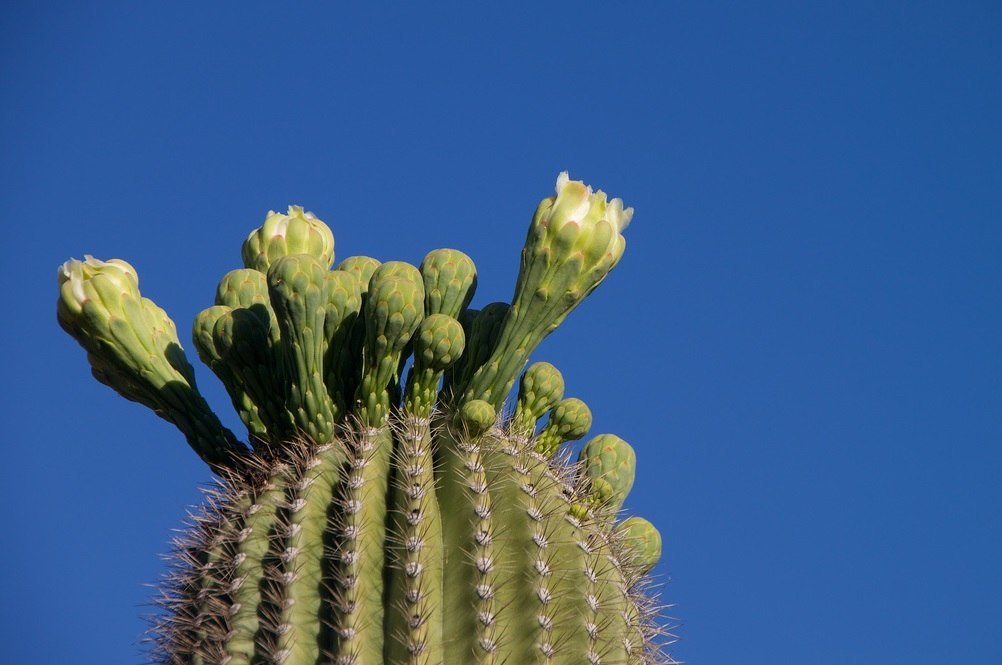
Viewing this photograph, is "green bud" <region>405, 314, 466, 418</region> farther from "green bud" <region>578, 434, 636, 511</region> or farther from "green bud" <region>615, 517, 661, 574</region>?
"green bud" <region>615, 517, 661, 574</region>

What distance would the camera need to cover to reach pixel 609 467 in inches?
201

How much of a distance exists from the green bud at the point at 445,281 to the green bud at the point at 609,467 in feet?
2.63

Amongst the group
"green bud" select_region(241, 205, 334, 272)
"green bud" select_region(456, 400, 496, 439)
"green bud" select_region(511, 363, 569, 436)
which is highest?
"green bud" select_region(241, 205, 334, 272)

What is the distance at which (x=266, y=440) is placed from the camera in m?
4.72

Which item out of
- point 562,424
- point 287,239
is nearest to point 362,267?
point 287,239

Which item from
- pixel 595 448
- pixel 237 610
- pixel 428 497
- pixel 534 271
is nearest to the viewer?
pixel 237 610

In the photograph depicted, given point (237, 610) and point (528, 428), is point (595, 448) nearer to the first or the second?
point (528, 428)

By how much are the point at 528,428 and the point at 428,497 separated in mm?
632

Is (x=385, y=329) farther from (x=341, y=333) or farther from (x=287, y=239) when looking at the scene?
(x=287, y=239)

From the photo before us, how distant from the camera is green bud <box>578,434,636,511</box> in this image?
16.5 feet

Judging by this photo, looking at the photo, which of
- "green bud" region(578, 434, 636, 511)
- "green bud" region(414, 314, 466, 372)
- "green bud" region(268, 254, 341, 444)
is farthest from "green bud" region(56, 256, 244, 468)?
"green bud" region(578, 434, 636, 511)

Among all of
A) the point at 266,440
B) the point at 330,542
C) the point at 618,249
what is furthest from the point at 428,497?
the point at 618,249

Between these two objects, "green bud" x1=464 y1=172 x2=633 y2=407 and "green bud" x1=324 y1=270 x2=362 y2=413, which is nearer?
"green bud" x1=324 y1=270 x2=362 y2=413

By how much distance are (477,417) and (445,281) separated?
564 mm
